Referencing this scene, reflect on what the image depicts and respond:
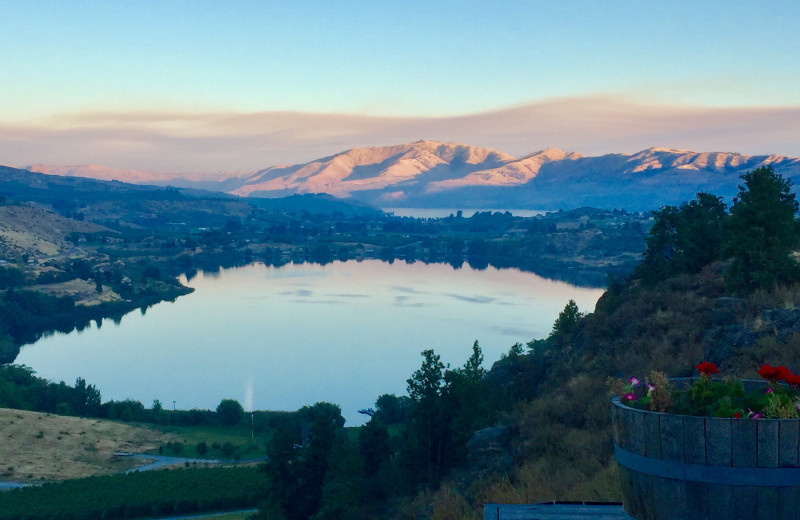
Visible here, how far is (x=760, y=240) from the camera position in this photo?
75.3 feet

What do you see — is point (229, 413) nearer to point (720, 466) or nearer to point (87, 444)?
point (87, 444)

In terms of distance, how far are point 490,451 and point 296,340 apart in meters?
89.3

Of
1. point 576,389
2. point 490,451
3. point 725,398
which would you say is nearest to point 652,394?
point 725,398

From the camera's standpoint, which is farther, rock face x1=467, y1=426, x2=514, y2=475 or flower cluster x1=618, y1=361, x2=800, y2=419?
rock face x1=467, y1=426, x2=514, y2=475

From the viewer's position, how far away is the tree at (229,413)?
2913 inches

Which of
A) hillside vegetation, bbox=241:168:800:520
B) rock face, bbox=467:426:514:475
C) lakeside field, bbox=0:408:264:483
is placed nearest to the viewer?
hillside vegetation, bbox=241:168:800:520

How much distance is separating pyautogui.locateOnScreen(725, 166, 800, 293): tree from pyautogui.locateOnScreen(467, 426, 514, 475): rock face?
8781 mm

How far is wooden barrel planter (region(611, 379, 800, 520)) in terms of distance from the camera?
5.64 m

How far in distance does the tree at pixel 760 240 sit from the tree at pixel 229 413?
5841 centimetres

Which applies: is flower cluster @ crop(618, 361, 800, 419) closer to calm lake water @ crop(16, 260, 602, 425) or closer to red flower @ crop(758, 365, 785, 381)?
red flower @ crop(758, 365, 785, 381)

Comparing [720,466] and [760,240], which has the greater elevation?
[720,466]

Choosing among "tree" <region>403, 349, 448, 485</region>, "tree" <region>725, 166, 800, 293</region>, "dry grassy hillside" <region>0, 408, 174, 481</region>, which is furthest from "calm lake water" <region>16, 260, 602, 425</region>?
"tree" <region>725, 166, 800, 293</region>

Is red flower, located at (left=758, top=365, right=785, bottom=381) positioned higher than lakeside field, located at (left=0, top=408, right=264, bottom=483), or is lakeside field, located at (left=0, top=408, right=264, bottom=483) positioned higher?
red flower, located at (left=758, top=365, right=785, bottom=381)

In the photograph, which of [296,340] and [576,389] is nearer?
[576,389]
